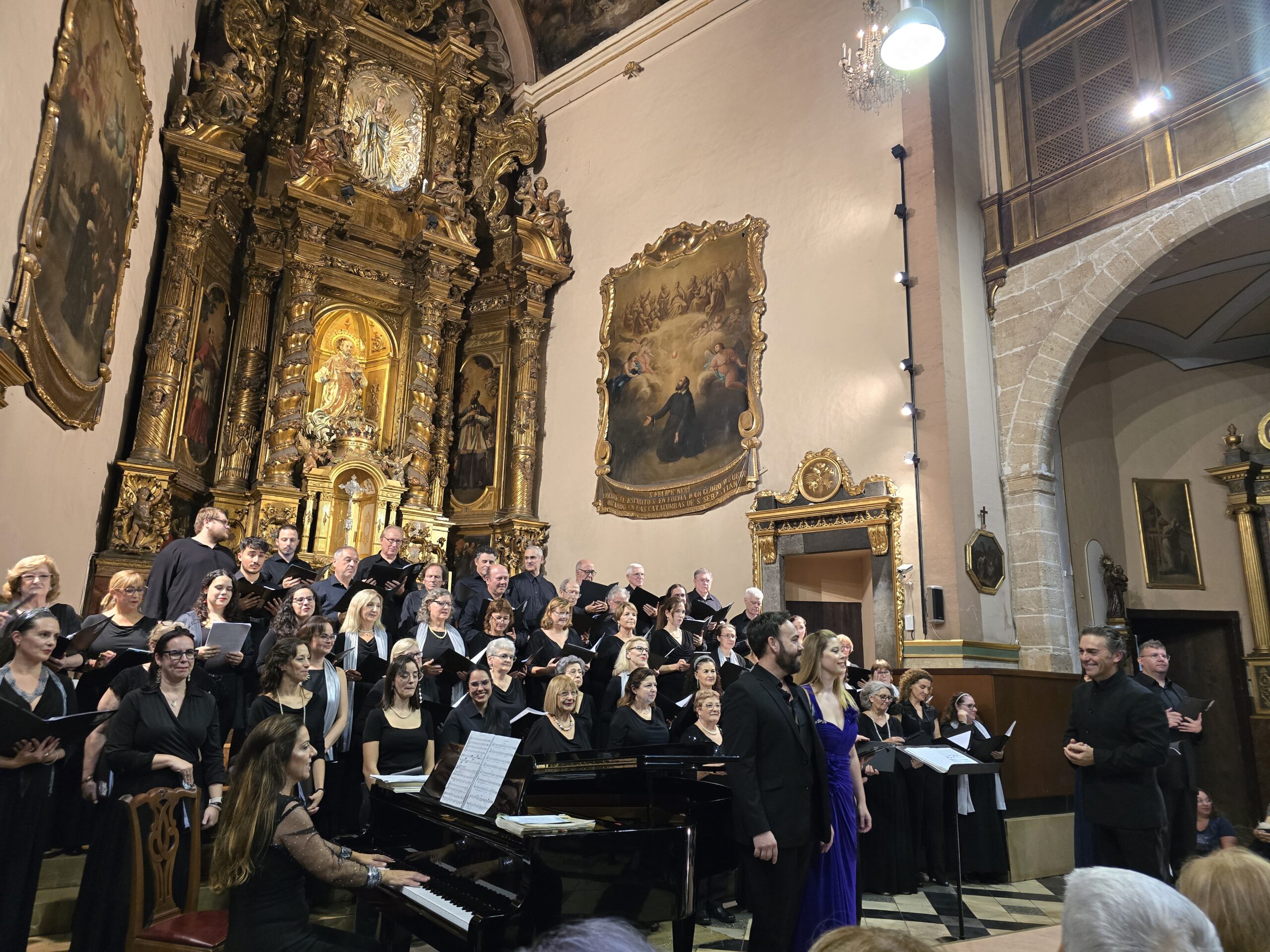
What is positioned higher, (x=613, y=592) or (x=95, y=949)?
(x=613, y=592)

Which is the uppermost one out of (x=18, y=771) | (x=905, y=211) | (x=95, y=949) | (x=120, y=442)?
(x=905, y=211)

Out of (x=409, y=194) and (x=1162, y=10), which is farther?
(x=409, y=194)

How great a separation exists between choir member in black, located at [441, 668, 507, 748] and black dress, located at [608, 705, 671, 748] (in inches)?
27.0

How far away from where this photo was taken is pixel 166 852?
3.34m

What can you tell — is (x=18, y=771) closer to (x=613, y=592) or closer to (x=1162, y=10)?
(x=613, y=592)

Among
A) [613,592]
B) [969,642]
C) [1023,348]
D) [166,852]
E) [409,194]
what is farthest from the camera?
[409,194]

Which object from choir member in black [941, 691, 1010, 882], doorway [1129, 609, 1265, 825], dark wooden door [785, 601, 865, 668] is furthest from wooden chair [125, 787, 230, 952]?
doorway [1129, 609, 1265, 825]

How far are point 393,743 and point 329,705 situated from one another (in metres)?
0.42

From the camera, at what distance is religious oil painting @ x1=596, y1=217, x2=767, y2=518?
10617 millimetres

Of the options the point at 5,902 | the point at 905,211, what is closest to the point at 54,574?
the point at 5,902

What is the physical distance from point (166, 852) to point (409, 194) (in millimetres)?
11305

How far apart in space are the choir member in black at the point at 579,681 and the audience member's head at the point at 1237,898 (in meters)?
3.73

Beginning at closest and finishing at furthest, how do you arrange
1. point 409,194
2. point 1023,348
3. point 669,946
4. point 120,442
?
point 669,946 → point 1023,348 → point 120,442 → point 409,194

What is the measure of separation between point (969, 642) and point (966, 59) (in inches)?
260
